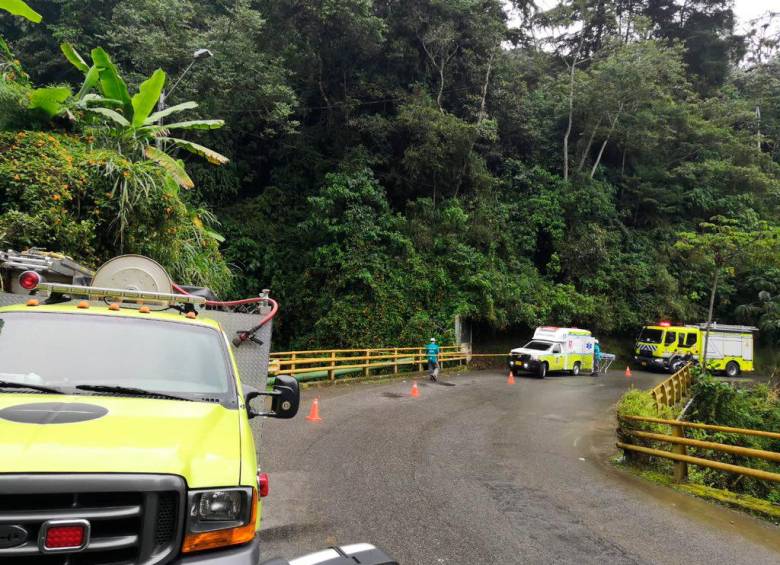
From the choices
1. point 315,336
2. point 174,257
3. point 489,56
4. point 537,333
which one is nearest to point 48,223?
point 174,257

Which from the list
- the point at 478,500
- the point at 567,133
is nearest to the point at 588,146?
the point at 567,133

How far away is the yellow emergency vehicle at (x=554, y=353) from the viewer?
76.4ft

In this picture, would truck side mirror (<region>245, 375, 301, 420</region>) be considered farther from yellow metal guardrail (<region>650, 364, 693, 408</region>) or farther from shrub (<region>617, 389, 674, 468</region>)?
yellow metal guardrail (<region>650, 364, 693, 408</region>)

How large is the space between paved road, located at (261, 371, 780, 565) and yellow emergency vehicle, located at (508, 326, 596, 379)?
1077cm

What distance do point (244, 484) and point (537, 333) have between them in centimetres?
2361

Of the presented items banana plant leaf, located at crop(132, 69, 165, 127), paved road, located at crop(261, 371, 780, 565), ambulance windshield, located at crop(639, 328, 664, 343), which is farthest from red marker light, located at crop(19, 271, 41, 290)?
ambulance windshield, located at crop(639, 328, 664, 343)

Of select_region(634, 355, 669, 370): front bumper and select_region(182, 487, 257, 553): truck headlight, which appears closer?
select_region(182, 487, 257, 553): truck headlight

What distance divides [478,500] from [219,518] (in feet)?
15.5

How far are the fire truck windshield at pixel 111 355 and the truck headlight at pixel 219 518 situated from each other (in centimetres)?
94

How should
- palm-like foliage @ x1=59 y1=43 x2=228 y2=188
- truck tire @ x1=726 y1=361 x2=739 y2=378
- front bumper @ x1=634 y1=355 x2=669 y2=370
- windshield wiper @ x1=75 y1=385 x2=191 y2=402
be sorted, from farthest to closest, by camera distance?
1. truck tire @ x1=726 y1=361 x2=739 y2=378
2. front bumper @ x1=634 y1=355 x2=669 y2=370
3. palm-like foliage @ x1=59 y1=43 x2=228 y2=188
4. windshield wiper @ x1=75 y1=385 x2=191 y2=402

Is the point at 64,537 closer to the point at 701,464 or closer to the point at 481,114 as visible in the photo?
the point at 701,464

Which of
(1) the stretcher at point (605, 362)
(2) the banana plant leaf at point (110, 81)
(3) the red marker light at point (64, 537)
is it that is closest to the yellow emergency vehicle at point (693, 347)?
(1) the stretcher at point (605, 362)

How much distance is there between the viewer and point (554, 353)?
23.8 m

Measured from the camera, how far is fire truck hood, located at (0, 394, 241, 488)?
2.21m
